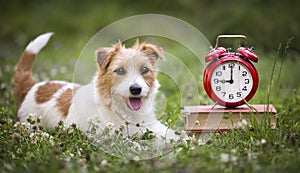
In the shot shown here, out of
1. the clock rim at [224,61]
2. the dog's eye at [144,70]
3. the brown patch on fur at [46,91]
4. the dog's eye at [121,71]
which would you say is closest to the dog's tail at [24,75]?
the brown patch on fur at [46,91]

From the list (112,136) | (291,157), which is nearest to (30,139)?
(112,136)

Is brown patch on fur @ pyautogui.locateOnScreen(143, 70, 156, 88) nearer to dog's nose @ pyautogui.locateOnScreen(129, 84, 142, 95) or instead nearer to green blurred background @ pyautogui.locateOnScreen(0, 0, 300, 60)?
dog's nose @ pyautogui.locateOnScreen(129, 84, 142, 95)

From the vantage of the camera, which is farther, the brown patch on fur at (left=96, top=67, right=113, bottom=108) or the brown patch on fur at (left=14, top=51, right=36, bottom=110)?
the brown patch on fur at (left=14, top=51, right=36, bottom=110)

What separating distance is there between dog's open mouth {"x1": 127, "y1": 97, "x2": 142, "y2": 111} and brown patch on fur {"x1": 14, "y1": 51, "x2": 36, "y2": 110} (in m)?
1.44

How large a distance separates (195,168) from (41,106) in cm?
222

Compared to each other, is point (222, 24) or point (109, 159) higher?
point (222, 24)

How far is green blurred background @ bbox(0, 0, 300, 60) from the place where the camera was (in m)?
8.78

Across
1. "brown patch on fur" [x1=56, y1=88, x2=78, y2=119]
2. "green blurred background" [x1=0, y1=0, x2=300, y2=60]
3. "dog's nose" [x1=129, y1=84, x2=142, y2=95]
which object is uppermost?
"green blurred background" [x1=0, y1=0, x2=300, y2=60]

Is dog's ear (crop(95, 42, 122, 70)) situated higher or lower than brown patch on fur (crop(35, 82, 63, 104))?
higher

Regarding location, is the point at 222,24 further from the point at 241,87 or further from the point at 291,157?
the point at 291,157

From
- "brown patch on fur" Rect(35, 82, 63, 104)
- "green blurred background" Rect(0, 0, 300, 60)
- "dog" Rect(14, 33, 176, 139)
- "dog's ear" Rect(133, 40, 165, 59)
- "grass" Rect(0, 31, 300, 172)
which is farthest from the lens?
"green blurred background" Rect(0, 0, 300, 60)

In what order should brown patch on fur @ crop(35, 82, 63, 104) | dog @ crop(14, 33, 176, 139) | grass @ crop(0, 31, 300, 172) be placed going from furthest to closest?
brown patch on fur @ crop(35, 82, 63, 104)
dog @ crop(14, 33, 176, 139)
grass @ crop(0, 31, 300, 172)

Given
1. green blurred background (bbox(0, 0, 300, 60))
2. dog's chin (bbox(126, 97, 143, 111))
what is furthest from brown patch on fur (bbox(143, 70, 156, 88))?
green blurred background (bbox(0, 0, 300, 60))

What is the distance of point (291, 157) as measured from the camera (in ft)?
10.2
